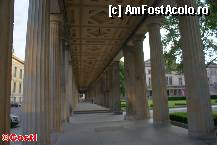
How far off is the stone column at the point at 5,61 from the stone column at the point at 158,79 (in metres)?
10.1

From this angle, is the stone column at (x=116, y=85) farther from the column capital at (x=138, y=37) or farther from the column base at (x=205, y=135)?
the column base at (x=205, y=135)

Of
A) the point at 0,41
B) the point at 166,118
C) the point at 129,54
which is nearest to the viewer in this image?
the point at 0,41

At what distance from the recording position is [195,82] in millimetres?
9008

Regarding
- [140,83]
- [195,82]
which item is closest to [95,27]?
[140,83]

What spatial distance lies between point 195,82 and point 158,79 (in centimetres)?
419

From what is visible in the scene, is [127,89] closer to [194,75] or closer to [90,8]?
[90,8]

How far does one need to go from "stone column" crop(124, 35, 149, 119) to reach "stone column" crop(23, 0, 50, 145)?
11.0 metres

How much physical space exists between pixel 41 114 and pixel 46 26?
275 cm

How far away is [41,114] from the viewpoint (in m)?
6.65

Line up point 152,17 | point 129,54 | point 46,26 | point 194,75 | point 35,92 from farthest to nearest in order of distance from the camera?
point 129,54 → point 152,17 → point 194,75 → point 46,26 → point 35,92


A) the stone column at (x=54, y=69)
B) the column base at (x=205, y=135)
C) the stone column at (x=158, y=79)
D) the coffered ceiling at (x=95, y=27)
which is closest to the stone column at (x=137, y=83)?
the coffered ceiling at (x=95, y=27)

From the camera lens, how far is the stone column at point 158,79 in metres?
12.8

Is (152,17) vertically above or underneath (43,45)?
above

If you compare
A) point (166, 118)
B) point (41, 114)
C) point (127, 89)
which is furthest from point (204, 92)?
point (127, 89)
